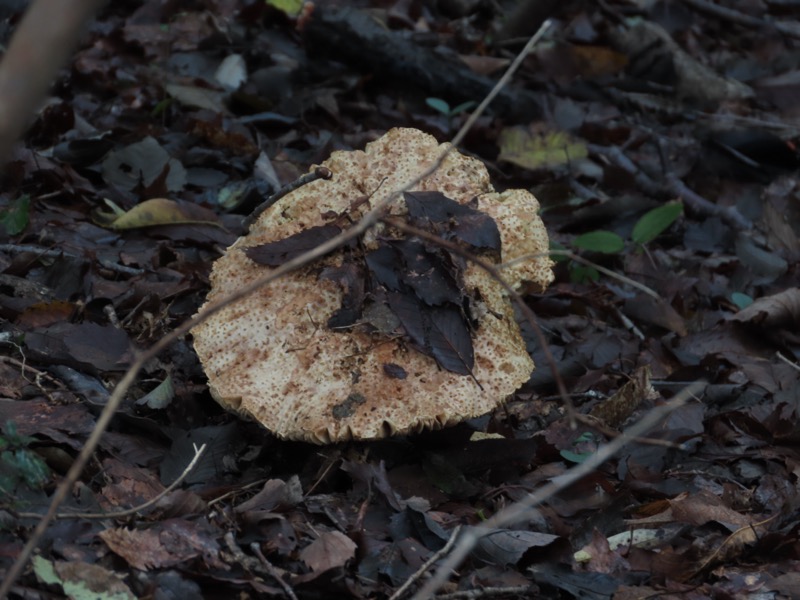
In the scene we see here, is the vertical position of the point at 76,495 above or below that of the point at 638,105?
above

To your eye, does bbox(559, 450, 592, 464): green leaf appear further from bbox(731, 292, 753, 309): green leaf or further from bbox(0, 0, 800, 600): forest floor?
bbox(731, 292, 753, 309): green leaf

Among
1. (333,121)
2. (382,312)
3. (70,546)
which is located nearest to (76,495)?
(70,546)

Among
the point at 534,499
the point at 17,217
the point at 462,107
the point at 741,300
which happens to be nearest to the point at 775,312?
the point at 741,300

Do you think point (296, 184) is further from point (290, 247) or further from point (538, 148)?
point (538, 148)

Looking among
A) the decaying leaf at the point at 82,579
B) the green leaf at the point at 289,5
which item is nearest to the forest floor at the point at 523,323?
the decaying leaf at the point at 82,579

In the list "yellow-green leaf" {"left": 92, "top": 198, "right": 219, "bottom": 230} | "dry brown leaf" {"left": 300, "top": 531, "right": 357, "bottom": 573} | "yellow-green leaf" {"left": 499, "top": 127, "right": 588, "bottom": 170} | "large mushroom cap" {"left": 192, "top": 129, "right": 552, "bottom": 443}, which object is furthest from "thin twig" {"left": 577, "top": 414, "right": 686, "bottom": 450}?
"yellow-green leaf" {"left": 499, "top": 127, "right": 588, "bottom": 170}

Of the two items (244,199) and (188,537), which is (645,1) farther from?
(188,537)
